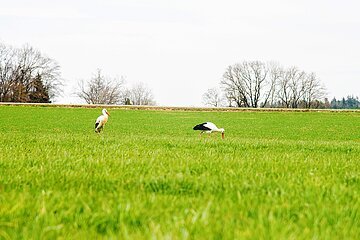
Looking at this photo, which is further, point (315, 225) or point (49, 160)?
point (49, 160)

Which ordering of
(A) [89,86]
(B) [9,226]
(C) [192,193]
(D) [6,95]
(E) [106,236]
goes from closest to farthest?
(E) [106,236] < (B) [9,226] < (C) [192,193] < (D) [6,95] < (A) [89,86]

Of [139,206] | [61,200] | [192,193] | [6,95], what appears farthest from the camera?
[6,95]

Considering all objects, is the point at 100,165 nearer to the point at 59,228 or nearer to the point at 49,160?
the point at 49,160

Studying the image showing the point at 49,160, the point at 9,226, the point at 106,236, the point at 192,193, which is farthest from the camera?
the point at 49,160

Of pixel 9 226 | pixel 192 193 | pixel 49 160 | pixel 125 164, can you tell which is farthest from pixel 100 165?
pixel 9 226

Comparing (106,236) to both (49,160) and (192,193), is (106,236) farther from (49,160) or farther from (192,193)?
(49,160)

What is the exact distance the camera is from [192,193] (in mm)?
3744

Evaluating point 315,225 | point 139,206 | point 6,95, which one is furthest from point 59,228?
point 6,95

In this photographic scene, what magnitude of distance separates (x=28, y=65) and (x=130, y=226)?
10521cm

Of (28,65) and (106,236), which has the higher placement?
(28,65)

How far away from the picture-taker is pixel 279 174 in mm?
4871

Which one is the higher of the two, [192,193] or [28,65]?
[28,65]

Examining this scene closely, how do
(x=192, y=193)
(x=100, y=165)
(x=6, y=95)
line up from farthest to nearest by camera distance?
1. (x=6, y=95)
2. (x=100, y=165)
3. (x=192, y=193)

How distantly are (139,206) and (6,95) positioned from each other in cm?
10230
